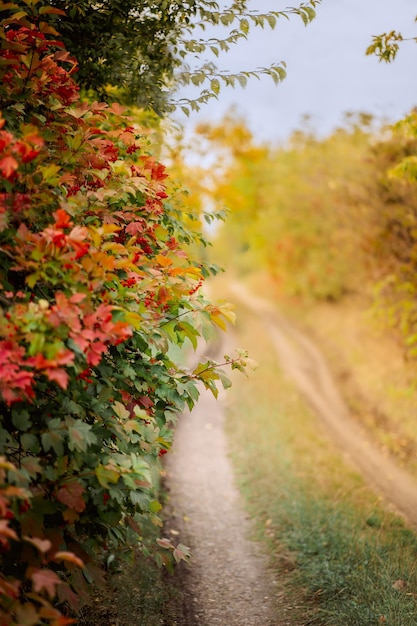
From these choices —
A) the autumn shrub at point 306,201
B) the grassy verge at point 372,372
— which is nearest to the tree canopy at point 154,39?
the grassy verge at point 372,372

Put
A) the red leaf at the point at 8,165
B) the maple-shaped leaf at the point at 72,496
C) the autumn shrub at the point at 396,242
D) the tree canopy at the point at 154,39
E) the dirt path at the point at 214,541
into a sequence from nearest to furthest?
the red leaf at the point at 8,165 < the maple-shaped leaf at the point at 72,496 < the tree canopy at the point at 154,39 < the dirt path at the point at 214,541 < the autumn shrub at the point at 396,242

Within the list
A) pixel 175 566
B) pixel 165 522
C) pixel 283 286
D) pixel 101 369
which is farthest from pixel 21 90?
pixel 283 286

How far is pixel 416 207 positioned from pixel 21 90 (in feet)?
35.4

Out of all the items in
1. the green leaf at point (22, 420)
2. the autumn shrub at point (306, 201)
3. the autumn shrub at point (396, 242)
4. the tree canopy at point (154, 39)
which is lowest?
the green leaf at point (22, 420)

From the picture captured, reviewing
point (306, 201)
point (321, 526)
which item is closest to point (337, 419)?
point (321, 526)

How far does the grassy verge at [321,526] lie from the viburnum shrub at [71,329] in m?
2.16

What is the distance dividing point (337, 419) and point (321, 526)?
18.6 feet

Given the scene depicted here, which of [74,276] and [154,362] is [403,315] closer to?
[154,362]

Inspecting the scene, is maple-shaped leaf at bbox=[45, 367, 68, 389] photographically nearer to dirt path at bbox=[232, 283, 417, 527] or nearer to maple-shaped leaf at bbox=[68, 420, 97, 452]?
maple-shaped leaf at bbox=[68, 420, 97, 452]

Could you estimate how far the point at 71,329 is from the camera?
298cm

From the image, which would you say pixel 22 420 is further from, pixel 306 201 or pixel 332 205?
pixel 306 201

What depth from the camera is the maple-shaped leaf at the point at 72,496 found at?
313 centimetres

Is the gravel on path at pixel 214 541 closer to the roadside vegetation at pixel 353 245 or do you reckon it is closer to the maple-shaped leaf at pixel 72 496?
the maple-shaped leaf at pixel 72 496

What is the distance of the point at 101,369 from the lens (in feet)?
11.9
